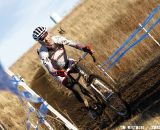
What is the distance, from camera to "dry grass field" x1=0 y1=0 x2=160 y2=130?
48.9 ft

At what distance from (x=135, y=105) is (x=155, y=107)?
1.55m

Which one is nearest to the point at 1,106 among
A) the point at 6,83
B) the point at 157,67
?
the point at 157,67

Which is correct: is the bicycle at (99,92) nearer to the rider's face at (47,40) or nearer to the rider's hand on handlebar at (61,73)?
the rider's hand on handlebar at (61,73)

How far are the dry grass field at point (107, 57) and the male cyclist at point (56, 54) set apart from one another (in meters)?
0.64

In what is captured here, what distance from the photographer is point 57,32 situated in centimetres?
2498

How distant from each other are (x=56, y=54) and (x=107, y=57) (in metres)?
6.58

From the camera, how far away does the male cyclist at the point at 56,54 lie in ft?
42.5

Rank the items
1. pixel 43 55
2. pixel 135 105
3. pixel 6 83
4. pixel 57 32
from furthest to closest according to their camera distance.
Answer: pixel 57 32, pixel 135 105, pixel 43 55, pixel 6 83

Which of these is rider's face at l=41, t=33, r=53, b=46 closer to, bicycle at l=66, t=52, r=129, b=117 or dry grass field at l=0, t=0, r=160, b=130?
bicycle at l=66, t=52, r=129, b=117

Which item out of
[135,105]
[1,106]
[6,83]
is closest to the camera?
[6,83]

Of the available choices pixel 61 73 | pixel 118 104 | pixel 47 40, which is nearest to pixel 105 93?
pixel 118 104

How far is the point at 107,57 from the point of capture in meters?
20.0

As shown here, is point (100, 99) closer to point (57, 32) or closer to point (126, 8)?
point (126, 8)

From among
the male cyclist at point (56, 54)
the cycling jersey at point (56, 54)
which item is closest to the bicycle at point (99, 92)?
the male cyclist at point (56, 54)
